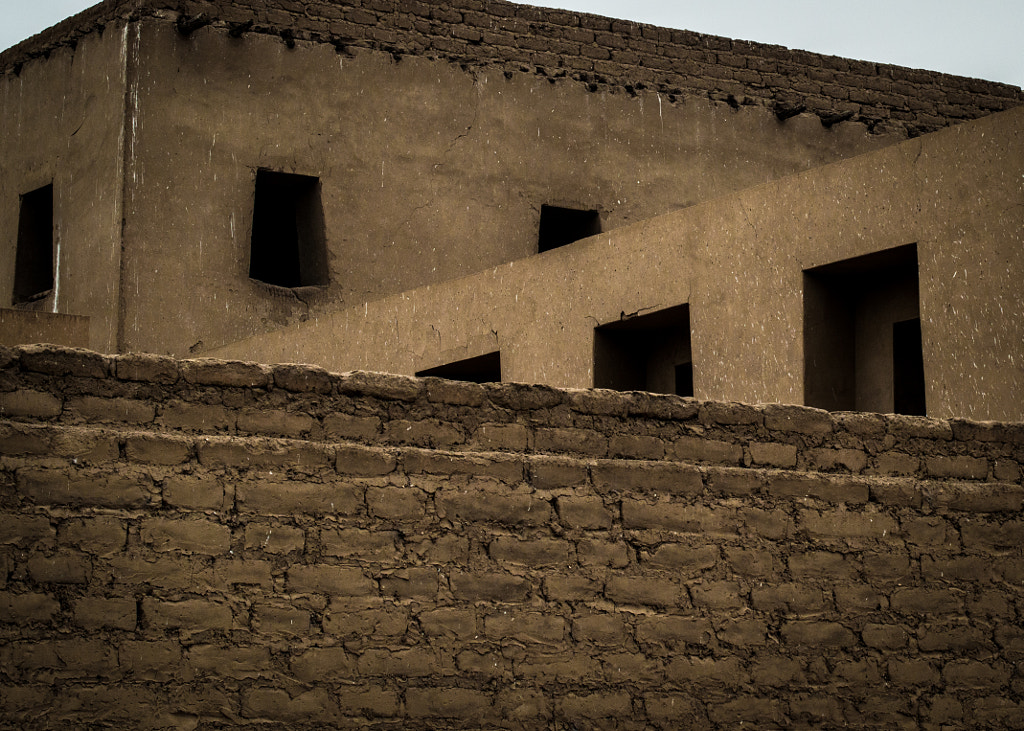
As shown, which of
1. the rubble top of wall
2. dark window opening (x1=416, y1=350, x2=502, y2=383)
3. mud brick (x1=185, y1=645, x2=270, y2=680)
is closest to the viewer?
mud brick (x1=185, y1=645, x2=270, y2=680)

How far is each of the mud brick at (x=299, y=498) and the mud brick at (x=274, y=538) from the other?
0.05m

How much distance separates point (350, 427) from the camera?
5.85 metres

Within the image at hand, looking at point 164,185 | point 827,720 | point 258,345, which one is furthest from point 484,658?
point 164,185

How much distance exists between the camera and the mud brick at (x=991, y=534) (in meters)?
6.82

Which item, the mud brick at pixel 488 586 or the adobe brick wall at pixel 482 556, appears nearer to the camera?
the adobe brick wall at pixel 482 556

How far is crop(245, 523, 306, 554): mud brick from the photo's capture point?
5.55 metres

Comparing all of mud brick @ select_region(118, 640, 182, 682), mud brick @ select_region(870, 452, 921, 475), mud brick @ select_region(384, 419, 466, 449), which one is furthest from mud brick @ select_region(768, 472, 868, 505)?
mud brick @ select_region(118, 640, 182, 682)

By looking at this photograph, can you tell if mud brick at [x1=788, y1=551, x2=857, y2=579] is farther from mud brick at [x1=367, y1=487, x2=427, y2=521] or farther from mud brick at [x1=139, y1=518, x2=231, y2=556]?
mud brick at [x1=139, y1=518, x2=231, y2=556]

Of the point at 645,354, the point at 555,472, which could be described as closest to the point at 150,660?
the point at 555,472

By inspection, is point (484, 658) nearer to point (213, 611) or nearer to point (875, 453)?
point (213, 611)

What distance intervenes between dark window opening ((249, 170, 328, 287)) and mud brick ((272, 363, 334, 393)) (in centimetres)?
818

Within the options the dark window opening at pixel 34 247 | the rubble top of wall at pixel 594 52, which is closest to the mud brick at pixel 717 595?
the rubble top of wall at pixel 594 52

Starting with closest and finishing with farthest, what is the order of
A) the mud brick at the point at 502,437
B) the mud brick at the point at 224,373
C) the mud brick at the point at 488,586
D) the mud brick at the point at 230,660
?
the mud brick at the point at 230,660 → the mud brick at the point at 224,373 → the mud brick at the point at 488,586 → the mud brick at the point at 502,437

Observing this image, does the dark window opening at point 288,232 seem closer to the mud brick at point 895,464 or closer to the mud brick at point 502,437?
the mud brick at point 895,464
